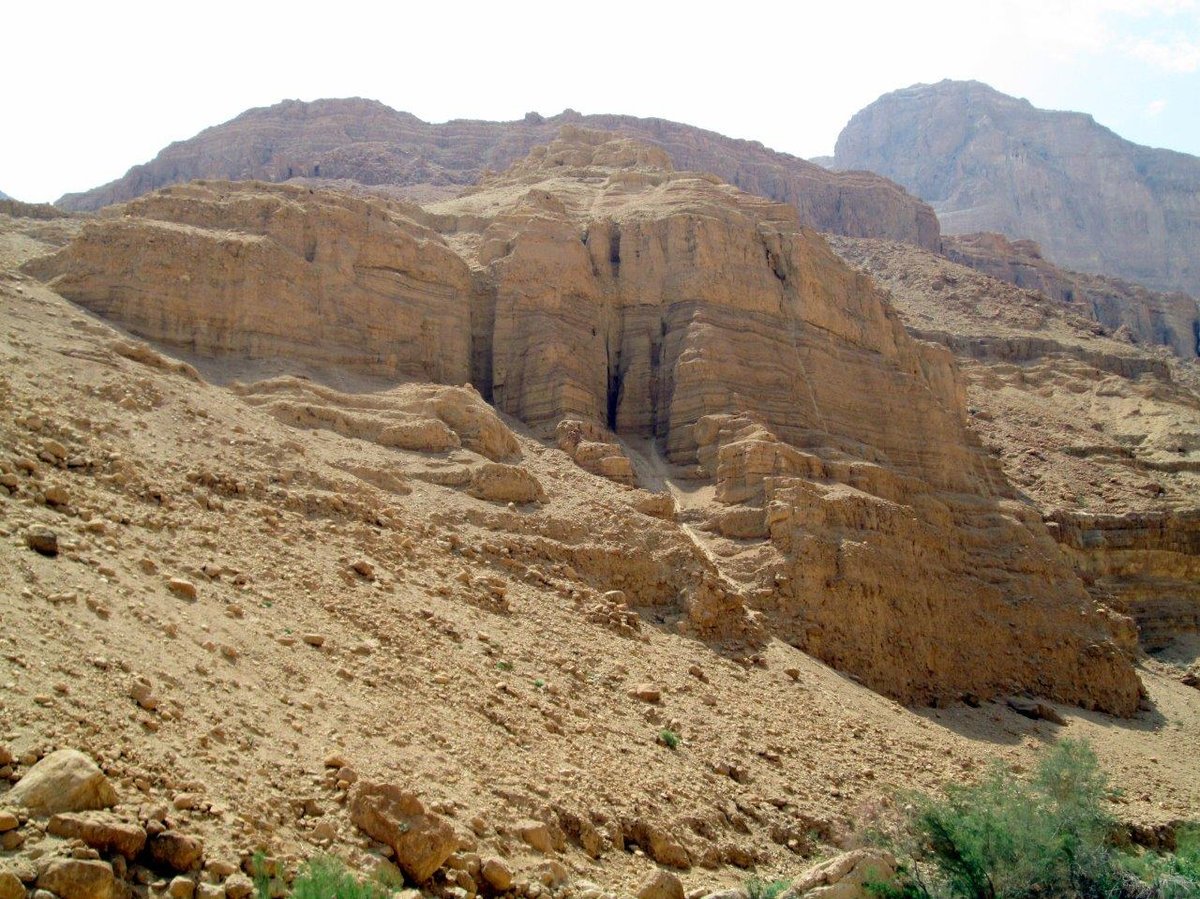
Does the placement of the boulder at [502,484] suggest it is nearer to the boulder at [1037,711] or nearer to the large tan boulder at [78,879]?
the boulder at [1037,711]

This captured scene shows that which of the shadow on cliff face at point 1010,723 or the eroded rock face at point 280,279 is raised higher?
the eroded rock face at point 280,279

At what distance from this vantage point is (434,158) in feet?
266

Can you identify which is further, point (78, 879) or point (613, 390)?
point (613, 390)

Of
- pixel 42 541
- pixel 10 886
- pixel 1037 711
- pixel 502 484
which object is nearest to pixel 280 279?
pixel 502 484

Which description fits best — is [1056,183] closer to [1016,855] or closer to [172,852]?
[1016,855]

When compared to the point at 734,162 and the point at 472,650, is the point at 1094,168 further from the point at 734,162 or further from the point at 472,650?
the point at 472,650

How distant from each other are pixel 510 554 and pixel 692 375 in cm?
941

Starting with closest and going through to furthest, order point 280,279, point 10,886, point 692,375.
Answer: point 10,886, point 280,279, point 692,375

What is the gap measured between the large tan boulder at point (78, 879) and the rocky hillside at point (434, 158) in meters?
60.5

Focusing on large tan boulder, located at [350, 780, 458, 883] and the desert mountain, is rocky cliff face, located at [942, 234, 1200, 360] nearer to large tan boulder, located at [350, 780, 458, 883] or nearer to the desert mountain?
the desert mountain

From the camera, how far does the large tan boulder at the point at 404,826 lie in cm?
1024

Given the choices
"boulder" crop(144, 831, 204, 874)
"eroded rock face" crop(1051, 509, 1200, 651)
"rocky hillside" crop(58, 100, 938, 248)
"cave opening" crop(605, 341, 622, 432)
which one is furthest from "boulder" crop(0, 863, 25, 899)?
"rocky hillside" crop(58, 100, 938, 248)

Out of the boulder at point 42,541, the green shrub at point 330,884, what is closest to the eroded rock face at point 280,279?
the boulder at point 42,541

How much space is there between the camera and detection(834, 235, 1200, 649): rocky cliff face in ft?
123
